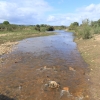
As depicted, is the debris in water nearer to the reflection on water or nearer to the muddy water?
the muddy water

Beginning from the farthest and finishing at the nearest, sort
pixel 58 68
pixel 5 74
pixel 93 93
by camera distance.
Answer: pixel 58 68 < pixel 5 74 < pixel 93 93

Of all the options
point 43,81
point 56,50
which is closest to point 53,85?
point 43,81

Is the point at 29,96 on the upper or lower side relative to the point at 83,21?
lower

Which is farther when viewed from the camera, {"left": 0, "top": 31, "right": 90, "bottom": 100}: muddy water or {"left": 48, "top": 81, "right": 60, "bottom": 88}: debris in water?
{"left": 48, "top": 81, "right": 60, "bottom": 88}: debris in water

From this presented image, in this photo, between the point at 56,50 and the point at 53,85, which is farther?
the point at 56,50

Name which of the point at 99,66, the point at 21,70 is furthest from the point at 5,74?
the point at 99,66

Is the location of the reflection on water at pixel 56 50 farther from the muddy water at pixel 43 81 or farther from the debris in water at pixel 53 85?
the debris in water at pixel 53 85

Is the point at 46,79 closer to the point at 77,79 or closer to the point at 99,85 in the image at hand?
the point at 77,79

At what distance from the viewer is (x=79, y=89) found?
38.2 feet

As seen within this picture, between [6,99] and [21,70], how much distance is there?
19.8 feet

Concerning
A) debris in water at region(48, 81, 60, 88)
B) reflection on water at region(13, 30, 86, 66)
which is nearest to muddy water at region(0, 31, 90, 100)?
debris in water at region(48, 81, 60, 88)

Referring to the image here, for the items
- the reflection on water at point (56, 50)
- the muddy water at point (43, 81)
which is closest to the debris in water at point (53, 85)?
the muddy water at point (43, 81)

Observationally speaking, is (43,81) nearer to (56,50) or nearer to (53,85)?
(53,85)

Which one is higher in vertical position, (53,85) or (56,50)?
(53,85)
